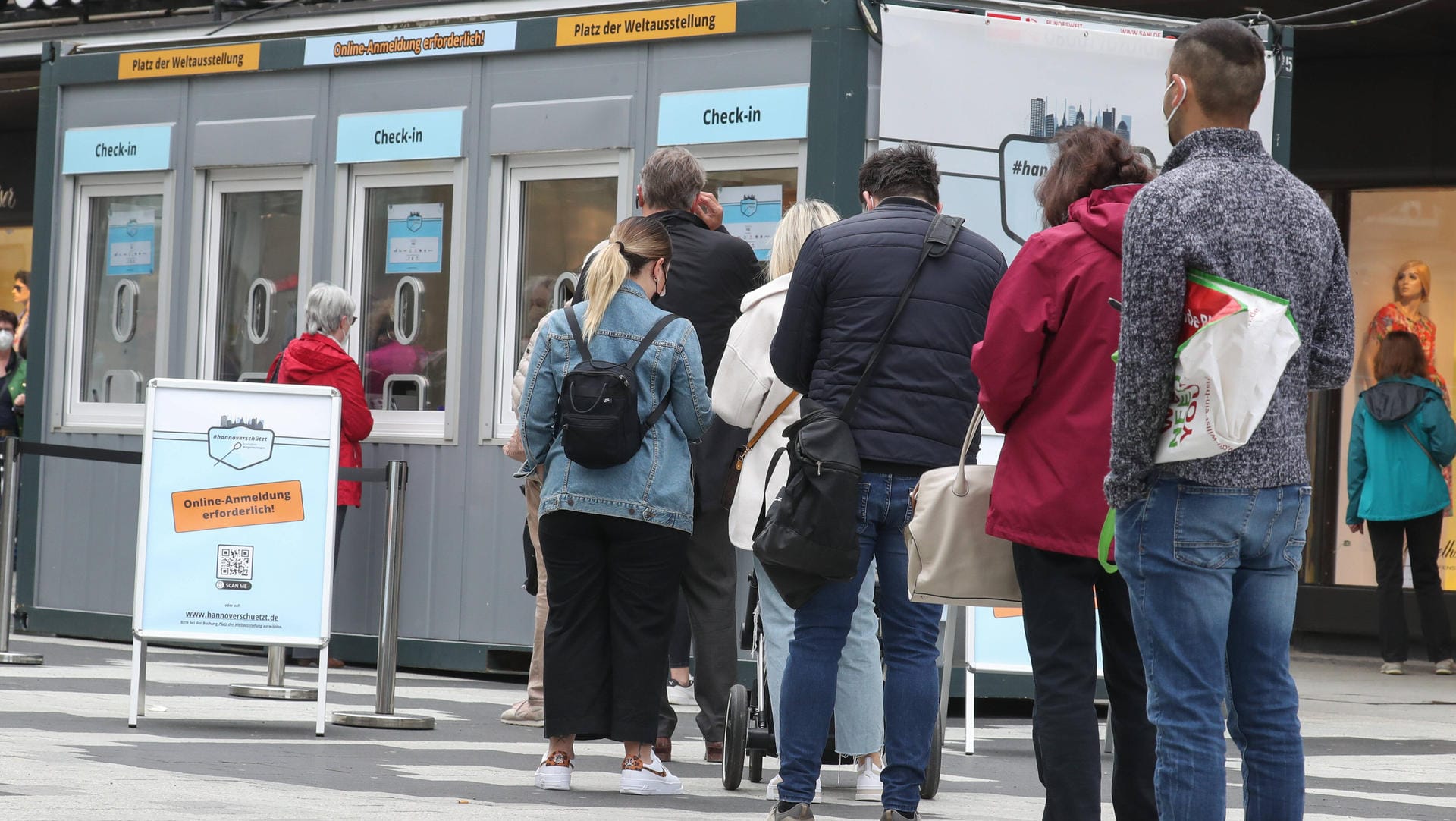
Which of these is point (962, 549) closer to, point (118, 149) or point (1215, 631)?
point (1215, 631)

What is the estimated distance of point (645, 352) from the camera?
6566 millimetres

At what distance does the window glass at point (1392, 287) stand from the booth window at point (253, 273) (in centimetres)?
698

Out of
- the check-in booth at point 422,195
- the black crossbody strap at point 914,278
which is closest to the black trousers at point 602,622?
the black crossbody strap at point 914,278

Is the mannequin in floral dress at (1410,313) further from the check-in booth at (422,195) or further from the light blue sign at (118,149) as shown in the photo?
the light blue sign at (118,149)

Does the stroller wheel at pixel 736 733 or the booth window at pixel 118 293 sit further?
the booth window at pixel 118 293

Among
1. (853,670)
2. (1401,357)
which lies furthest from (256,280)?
(1401,357)

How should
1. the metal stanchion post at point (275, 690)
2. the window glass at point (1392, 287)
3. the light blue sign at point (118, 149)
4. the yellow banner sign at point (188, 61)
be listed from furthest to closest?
the window glass at point (1392, 287)
the light blue sign at point (118, 149)
the yellow banner sign at point (188, 61)
the metal stanchion post at point (275, 690)

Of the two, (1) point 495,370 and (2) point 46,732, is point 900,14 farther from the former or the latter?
(2) point 46,732

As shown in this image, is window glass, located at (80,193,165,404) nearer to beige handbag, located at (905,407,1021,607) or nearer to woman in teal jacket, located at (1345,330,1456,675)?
woman in teal jacket, located at (1345,330,1456,675)

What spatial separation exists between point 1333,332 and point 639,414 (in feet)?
9.04

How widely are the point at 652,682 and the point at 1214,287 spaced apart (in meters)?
3.12

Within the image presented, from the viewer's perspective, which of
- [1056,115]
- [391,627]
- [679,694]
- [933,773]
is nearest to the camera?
[933,773]

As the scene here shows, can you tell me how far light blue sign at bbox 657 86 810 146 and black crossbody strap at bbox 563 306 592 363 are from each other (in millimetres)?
3096

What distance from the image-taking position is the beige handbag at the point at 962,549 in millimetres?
5000
